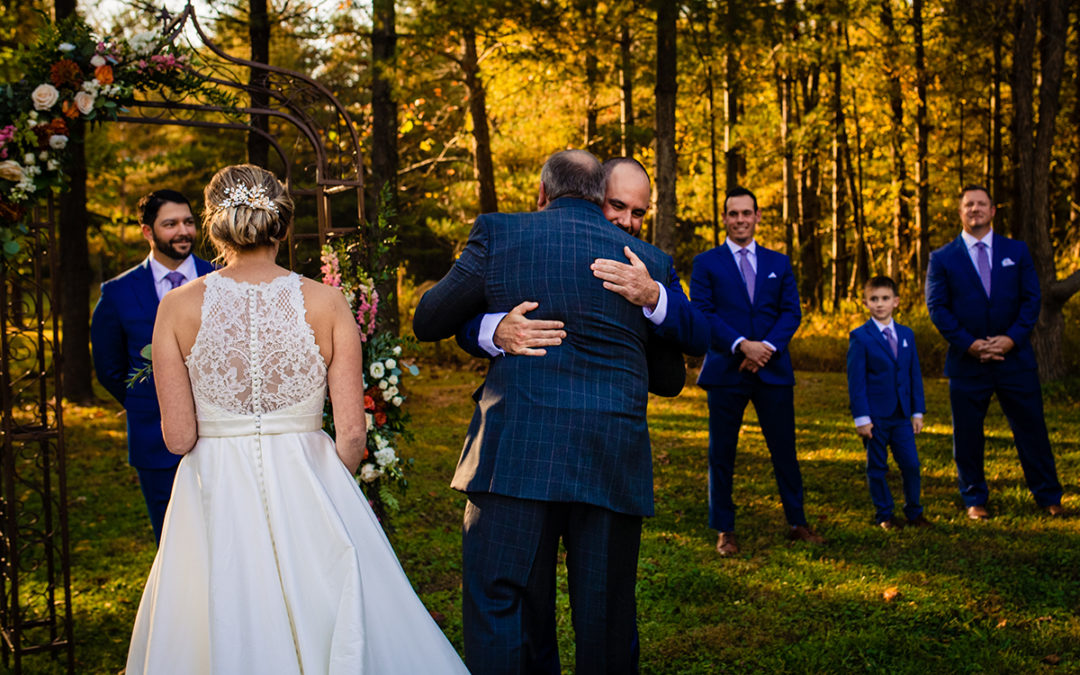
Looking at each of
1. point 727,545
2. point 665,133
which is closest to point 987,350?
point 727,545

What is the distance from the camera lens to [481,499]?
3178mm

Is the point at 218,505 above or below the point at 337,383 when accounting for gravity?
below

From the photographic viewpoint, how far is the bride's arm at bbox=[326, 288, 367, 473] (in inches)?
123

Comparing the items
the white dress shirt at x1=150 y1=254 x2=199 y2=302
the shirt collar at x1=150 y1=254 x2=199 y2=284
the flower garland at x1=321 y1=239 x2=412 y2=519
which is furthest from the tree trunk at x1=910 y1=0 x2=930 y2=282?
the white dress shirt at x1=150 y1=254 x2=199 y2=302

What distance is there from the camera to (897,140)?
2089 centimetres

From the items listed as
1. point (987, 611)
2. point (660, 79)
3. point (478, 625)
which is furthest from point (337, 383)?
point (660, 79)

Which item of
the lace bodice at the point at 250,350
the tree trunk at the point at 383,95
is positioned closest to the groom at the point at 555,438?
the lace bodice at the point at 250,350

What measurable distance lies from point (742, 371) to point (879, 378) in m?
1.05

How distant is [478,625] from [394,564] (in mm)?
381

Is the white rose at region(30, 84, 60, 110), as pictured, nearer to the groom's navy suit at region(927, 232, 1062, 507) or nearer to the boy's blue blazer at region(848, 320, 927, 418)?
the boy's blue blazer at region(848, 320, 927, 418)

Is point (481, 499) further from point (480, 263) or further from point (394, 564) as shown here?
point (480, 263)

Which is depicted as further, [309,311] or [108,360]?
[108,360]

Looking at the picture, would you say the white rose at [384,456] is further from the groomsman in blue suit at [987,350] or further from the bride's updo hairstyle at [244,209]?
the groomsman in blue suit at [987,350]

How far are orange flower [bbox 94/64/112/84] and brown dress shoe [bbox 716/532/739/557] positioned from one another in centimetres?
452
